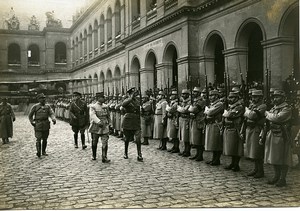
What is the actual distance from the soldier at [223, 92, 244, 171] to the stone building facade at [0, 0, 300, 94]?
85cm

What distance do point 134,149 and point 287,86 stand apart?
504 centimetres

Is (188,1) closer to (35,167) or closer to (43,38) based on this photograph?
(35,167)

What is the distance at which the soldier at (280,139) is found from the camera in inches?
246

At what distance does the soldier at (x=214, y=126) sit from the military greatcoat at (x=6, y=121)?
803cm

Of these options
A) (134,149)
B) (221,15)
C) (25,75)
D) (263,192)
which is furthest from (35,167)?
(25,75)

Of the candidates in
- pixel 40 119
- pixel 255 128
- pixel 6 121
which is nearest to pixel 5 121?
pixel 6 121

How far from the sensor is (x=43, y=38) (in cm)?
3553

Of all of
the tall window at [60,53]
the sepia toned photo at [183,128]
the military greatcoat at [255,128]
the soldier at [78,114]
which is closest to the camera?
the sepia toned photo at [183,128]

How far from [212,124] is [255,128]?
137 centimetres

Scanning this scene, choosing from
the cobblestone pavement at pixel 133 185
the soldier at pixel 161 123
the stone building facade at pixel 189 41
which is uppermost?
the stone building facade at pixel 189 41

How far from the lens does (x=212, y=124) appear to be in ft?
27.1

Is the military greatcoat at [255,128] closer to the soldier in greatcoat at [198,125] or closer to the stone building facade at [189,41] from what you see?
the stone building facade at [189,41]

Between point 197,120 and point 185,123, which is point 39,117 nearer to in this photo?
point 185,123

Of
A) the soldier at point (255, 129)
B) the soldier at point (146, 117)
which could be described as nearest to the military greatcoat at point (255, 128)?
the soldier at point (255, 129)
